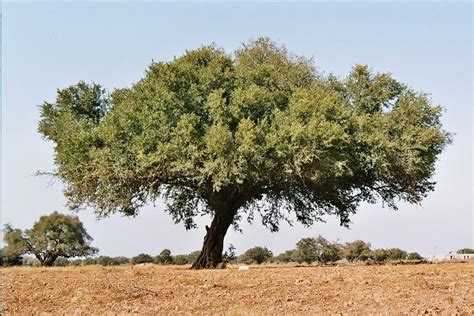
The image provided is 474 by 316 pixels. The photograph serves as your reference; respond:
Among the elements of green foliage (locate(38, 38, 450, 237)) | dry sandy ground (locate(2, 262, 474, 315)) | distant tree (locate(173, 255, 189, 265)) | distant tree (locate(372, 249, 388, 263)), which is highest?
green foliage (locate(38, 38, 450, 237))

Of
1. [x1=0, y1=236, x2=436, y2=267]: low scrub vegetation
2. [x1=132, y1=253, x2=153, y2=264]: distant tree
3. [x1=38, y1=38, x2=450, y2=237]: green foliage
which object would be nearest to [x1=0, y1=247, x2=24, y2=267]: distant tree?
[x1=0, y1=236, x2=436, y2=267]: low scrub vegetation

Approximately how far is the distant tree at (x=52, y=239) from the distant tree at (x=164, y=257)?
10539mm

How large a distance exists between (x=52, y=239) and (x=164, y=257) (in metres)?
13.1

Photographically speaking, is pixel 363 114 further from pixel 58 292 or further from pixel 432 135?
pixel 58 292

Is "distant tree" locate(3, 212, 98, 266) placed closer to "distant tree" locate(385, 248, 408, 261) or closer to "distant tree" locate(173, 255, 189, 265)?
"distant tree" locate(173, 255, 189, 265)

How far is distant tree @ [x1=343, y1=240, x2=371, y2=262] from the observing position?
37850 mm

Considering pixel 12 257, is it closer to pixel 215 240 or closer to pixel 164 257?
Answer: pixel 164 257

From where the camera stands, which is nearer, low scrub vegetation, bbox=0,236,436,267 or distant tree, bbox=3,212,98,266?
low scrub vegetation, bbox=0,236,436,267

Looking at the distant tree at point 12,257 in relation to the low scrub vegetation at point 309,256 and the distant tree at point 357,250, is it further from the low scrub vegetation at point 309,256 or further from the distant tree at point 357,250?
the distant tree at point 357,250

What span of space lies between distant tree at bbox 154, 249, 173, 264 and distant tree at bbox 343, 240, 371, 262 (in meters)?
12.8

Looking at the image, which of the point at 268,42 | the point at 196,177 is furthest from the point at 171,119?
the point at 268,42

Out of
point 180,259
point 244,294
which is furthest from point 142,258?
point 244,294

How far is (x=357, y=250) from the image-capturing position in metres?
38.7

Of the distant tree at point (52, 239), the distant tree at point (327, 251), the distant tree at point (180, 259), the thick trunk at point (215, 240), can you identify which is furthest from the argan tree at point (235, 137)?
the distant tree at point (52, 239)
